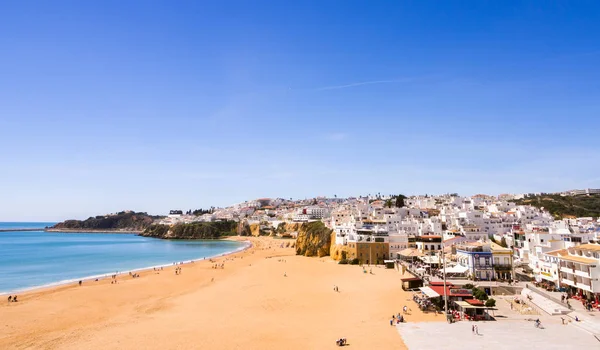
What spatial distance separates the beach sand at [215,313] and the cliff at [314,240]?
19027 mm

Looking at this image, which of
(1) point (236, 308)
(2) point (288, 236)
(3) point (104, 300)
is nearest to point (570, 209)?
(2) point (288, 236)

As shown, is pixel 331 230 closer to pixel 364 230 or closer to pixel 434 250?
pixel 364 230

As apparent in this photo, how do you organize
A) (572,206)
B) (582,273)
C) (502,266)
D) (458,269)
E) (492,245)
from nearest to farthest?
(582,273) < (502,266) < (458,269) < (492,245) < (572,206)

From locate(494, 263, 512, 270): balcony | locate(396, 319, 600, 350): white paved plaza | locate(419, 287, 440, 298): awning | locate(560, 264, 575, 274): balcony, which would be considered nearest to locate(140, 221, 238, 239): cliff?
locate(494, 263, 512, 270): balcony

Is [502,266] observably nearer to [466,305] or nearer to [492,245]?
[492,245]

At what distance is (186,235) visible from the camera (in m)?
147

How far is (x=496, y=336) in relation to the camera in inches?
770

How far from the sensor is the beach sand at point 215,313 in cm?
2119

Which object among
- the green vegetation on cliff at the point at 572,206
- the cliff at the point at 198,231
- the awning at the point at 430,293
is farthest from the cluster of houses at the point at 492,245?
the cliff at the point at 198,231

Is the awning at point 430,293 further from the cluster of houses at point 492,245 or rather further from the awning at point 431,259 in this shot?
the awning at point 431,259

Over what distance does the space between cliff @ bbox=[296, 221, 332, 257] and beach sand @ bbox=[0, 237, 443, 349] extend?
19.0 m

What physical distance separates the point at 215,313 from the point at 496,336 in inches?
724

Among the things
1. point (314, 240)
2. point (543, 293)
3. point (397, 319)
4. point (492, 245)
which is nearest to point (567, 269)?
point (543, 293)

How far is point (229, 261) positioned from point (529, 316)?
159ft
